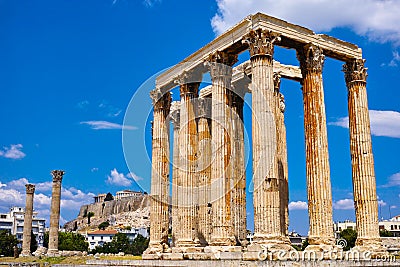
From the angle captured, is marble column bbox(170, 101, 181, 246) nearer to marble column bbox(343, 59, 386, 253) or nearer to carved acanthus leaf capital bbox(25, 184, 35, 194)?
marble column bbox(343, 59, 386, 253)

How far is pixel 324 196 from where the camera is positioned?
2634 cm

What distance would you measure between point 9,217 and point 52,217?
9880 centimetres

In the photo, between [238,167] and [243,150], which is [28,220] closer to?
[243,150]

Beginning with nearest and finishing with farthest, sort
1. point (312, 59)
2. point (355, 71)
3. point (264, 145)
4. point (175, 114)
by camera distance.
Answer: point (264, 145) → point (312, 59) → point (355, 71) → point (175, 114)

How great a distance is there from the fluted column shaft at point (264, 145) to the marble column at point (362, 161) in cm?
682

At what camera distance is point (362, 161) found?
29250mm

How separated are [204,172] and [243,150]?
349cm

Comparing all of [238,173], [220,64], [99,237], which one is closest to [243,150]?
[238,173]

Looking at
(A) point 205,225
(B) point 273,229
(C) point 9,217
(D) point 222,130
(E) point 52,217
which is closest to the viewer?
(B) point 273,229

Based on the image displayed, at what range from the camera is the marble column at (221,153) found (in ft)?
93.8

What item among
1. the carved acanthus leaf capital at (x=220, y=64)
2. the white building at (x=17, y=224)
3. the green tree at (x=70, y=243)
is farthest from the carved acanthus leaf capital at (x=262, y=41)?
the white building at (x=17, y=224)

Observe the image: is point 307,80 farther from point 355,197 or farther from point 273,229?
point 273,229

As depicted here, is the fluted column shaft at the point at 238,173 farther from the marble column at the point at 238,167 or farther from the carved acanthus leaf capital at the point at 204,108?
the carved acanthus leaf capital at the point at 204,108

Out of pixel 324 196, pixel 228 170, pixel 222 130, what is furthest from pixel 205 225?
pixel 324 196
